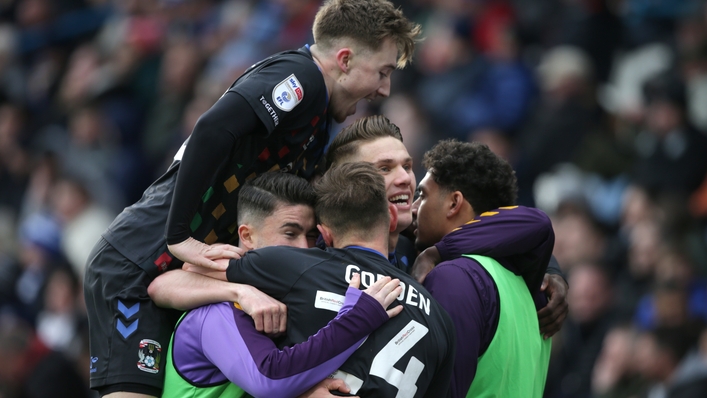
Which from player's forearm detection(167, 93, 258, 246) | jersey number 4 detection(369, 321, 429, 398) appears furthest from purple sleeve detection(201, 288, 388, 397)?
player's forearm detection(167, 93, 258, 246)

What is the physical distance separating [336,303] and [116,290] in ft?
3.37

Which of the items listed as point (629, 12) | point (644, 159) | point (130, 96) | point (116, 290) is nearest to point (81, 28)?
point (130, 96)

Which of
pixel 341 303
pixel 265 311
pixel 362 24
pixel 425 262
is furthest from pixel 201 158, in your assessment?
pixel 425 262

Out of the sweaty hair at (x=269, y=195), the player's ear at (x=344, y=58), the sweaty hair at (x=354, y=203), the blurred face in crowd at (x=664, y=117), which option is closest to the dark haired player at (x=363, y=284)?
the sweaty hair at (x=354, y=203)

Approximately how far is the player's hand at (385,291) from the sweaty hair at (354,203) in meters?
0.23

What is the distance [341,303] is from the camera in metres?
3.77

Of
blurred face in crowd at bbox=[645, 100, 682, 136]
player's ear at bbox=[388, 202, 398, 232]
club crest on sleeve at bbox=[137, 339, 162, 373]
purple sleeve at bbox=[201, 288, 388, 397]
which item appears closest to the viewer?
purple sleeve at bbox=[201, 288, 388, 397]

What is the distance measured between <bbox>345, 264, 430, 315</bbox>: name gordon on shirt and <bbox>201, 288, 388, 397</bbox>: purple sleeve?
0.27 ft

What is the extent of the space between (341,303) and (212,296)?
1.73 feet

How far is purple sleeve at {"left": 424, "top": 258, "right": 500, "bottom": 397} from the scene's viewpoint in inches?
163

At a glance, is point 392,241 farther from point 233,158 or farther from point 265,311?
point 265,311

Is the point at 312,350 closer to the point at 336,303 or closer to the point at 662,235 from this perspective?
the point at 336,303

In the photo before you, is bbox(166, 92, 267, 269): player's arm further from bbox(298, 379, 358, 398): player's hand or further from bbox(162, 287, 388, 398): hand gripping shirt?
bbox(298, 379, 358, 398): player's hand

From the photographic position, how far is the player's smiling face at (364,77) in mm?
4398
